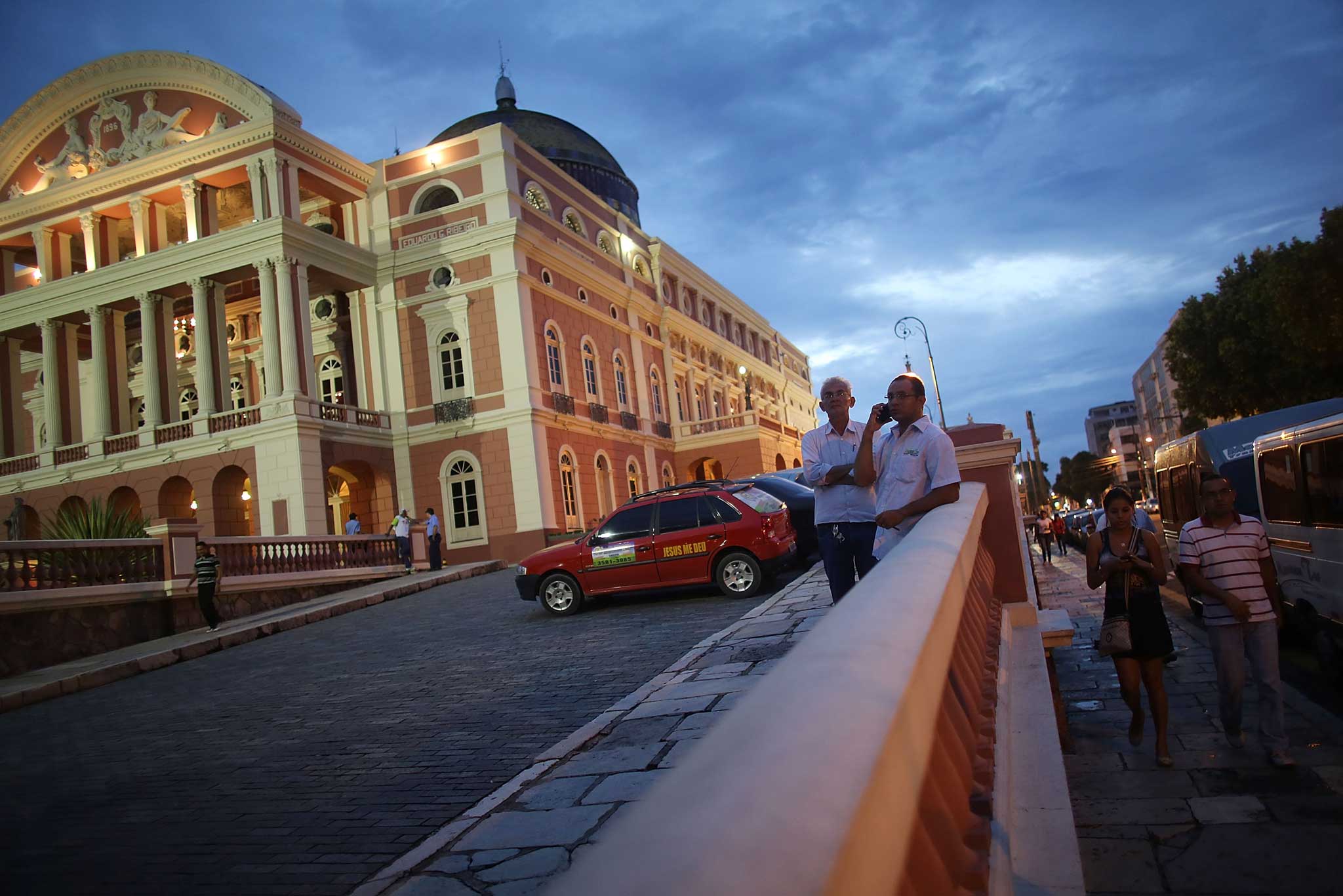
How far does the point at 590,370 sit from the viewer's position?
108 ft

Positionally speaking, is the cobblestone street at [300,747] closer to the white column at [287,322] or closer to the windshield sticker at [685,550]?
the windshield sticker at [685,550]

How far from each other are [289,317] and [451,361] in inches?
197

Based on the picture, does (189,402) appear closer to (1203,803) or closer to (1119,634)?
(1119,634)

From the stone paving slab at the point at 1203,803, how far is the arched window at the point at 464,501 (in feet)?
69.4

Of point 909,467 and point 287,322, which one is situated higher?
point 287,322

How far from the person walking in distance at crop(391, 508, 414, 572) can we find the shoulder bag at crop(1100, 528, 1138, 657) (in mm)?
19412

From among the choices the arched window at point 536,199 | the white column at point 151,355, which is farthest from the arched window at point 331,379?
the arched window at point 536,199

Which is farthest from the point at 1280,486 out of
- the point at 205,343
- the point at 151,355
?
the point at 151,355

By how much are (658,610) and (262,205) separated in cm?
2038

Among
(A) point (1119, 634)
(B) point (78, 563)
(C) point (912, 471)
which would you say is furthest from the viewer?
(B) point (78, 563)

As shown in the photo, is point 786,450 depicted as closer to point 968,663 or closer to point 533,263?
point 533,263

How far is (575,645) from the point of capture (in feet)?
33.1

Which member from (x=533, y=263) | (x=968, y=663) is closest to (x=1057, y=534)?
(x=533, y=263)

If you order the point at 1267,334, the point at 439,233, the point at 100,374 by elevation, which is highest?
the point at 439,233
